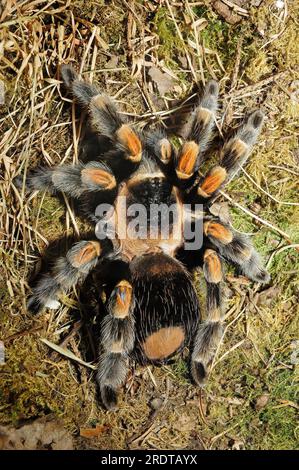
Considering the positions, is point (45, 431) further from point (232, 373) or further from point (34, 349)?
point (232, 373)

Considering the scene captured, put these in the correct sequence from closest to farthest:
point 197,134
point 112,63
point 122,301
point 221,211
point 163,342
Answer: point 163,342 → point 122,301 → point 197,134 → point 112,63 → point 221,211

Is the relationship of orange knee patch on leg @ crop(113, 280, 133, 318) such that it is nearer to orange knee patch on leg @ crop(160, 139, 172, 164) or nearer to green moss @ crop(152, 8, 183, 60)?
orange knee patch on leg @ crop(160, 139, 172, 164)

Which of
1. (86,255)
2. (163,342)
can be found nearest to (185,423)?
(163,342)

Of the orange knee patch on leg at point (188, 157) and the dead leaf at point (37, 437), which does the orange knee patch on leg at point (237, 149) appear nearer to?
the orange knee patch on leg at point (188, 157)

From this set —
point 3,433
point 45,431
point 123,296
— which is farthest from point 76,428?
point 123,296

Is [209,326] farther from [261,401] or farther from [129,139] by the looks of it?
[129,139]

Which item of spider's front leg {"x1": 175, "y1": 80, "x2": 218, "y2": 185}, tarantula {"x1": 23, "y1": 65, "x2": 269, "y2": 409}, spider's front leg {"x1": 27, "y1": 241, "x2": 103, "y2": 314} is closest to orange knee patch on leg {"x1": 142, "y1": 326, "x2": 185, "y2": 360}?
tarantula {"x1": 23, "y1": 65, "x2": 269, "y2": 409}
